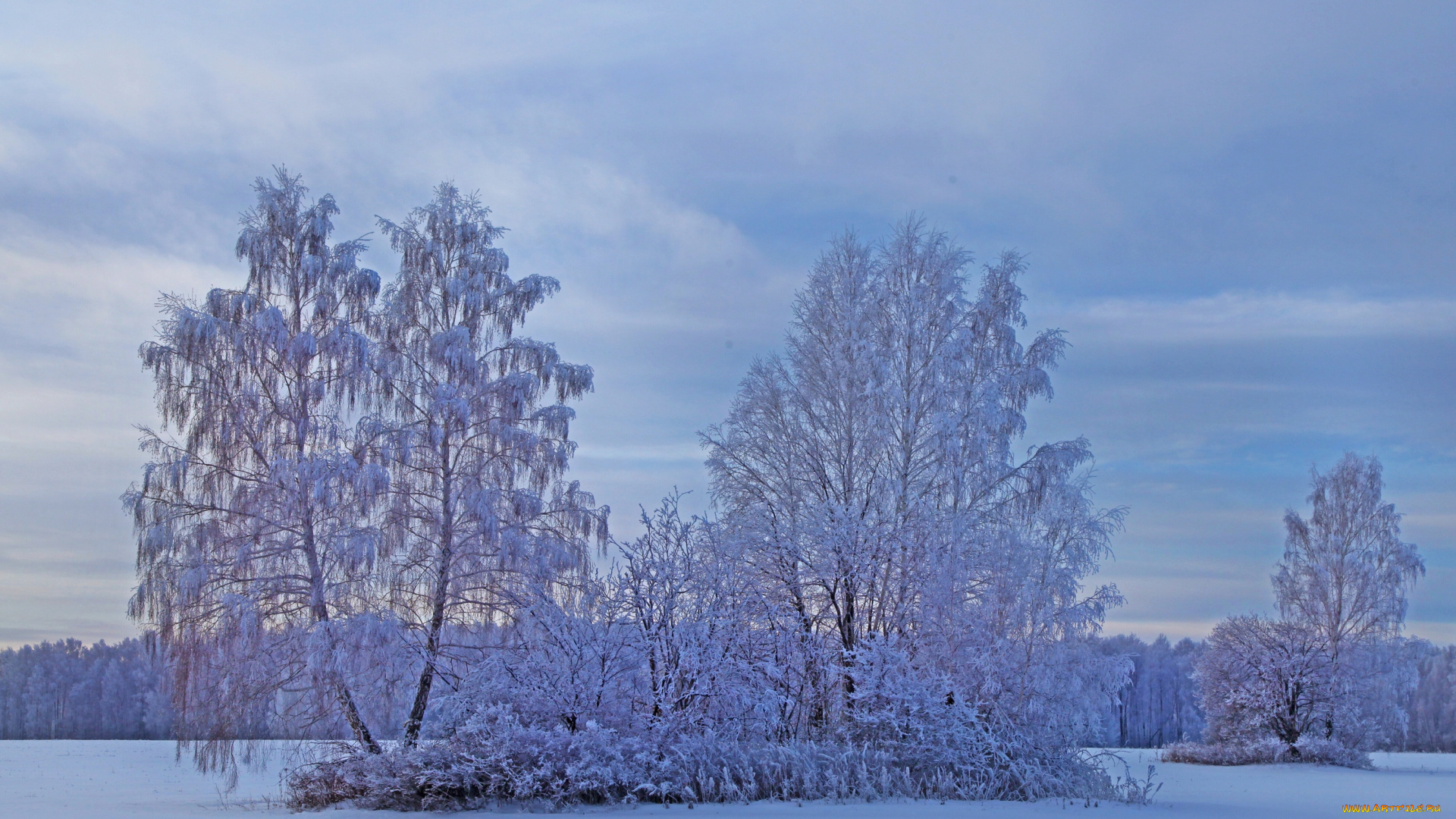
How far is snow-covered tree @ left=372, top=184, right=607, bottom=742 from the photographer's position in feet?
50.0

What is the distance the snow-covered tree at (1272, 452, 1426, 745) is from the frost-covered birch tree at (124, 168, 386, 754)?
2514 centimetres

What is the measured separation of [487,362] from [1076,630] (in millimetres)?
10881

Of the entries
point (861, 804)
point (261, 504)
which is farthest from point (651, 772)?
point (261, 504)

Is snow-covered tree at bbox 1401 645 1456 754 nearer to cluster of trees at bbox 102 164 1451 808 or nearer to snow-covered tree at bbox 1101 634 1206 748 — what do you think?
snow-covered tree at bbox 1101 634 1206 748

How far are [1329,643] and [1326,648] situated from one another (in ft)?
2.15

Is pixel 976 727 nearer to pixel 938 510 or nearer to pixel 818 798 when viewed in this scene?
pixel 818 798

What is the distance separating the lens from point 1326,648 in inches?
1064

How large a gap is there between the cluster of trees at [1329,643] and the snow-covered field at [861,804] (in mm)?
1797

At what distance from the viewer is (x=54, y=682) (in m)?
67.8

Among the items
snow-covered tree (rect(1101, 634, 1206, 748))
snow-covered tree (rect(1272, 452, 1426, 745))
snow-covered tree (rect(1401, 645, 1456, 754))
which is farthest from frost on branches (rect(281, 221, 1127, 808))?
snow-covered tree (rect(1401, 645, 1456, 754))

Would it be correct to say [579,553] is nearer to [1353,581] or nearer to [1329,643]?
[1329,643]

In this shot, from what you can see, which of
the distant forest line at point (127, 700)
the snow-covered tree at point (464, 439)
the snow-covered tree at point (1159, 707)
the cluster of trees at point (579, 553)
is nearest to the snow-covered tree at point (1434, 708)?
the distant forest line at point (127, 700)

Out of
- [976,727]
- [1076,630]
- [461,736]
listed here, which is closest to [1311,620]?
[1076,630]

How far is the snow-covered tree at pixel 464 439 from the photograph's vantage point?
1523 cm
